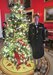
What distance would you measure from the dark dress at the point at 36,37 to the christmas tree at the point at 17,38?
0.20 m

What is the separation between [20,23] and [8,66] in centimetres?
117

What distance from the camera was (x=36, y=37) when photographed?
3.89m

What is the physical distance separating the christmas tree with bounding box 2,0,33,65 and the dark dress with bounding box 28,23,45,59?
0.66ft

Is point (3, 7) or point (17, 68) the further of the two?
point (3, 7)

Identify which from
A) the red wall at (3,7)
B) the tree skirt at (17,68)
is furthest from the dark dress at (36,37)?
the red wall at (3,7)

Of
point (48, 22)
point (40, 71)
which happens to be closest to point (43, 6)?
point (48, 22)

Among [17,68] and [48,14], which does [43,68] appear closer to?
[17,68]

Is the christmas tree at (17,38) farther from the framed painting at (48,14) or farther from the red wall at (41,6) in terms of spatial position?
the red wall at (41,6)

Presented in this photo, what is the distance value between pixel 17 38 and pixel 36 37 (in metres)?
0.52

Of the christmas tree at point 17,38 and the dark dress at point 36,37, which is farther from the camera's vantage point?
the christmas tree at point 17,38

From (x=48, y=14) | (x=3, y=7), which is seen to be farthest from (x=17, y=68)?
(x=3, y=7)

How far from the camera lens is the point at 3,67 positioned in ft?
13.5

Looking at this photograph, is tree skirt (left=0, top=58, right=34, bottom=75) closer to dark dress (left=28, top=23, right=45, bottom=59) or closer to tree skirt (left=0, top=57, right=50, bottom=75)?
tree skirt (left=0, top=57, right=50, bottom=75)

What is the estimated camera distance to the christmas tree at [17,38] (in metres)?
4.06
